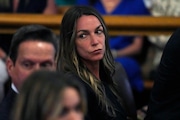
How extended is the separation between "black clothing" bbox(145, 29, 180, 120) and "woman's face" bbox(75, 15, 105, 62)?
9.9 inches

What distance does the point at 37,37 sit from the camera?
6.87 feet

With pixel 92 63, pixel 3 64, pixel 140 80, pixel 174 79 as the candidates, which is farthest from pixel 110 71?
pixel 140 80

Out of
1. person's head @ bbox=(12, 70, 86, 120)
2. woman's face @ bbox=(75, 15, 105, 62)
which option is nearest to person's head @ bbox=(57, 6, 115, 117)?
woman's face @ bbox=(75, 15, 105, 62)

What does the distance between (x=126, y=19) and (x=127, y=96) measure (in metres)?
0.45

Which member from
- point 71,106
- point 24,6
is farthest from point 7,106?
point 24,6

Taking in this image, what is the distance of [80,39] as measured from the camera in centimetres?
219

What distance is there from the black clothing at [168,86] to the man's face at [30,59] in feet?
1.42

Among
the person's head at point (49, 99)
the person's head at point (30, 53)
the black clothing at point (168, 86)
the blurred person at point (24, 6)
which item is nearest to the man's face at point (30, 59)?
the person's head at point (30, 53)

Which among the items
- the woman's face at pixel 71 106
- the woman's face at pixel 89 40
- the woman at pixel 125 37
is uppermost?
the woman's face at pixel 71 106

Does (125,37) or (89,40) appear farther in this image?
(125,37)

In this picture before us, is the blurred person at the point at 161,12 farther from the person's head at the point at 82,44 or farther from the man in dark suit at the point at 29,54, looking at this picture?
the man in dark suit at the point at 29,54

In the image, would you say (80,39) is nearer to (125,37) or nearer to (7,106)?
(7,106)

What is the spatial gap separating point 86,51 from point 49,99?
854 mm

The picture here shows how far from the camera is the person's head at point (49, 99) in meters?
1.34
